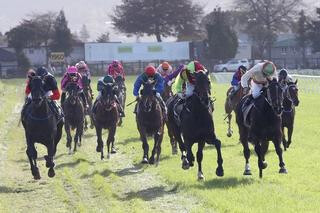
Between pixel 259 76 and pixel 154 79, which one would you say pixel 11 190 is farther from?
pixel 259 76

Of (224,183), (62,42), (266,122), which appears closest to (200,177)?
(224,183)

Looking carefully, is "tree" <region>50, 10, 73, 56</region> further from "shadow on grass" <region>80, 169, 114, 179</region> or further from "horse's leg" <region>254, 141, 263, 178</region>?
"horse's leg" <region>254, 141, 263, 178</region>

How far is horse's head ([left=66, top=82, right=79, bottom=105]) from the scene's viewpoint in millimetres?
18578

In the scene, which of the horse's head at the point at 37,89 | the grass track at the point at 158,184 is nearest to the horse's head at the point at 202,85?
the grass track at the point at 158,184

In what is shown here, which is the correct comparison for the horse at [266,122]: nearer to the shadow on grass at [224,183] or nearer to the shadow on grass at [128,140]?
the shadow on grass at [224,183]

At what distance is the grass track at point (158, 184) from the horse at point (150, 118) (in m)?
0.40

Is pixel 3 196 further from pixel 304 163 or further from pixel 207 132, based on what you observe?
pixel 304 163

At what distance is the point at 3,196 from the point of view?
12305 millimetres

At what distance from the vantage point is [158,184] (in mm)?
12797

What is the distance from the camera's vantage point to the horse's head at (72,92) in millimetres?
18578

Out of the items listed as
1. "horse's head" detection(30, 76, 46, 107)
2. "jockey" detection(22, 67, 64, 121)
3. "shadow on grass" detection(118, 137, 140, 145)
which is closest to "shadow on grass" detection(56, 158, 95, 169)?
"jockey" detection(22, 67, 64, 121)

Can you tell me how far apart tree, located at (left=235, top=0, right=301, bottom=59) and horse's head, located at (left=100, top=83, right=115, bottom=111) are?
73184 mm

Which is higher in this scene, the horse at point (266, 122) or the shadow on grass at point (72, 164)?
the horse at point (266, 122)

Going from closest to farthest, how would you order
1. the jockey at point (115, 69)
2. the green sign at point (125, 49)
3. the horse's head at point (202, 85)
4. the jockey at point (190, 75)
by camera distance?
the horse's head at point (202, 85)
the jockey at point (190, 75)
the jockey at point (115, 69)
the green sign at point (125, 49)
